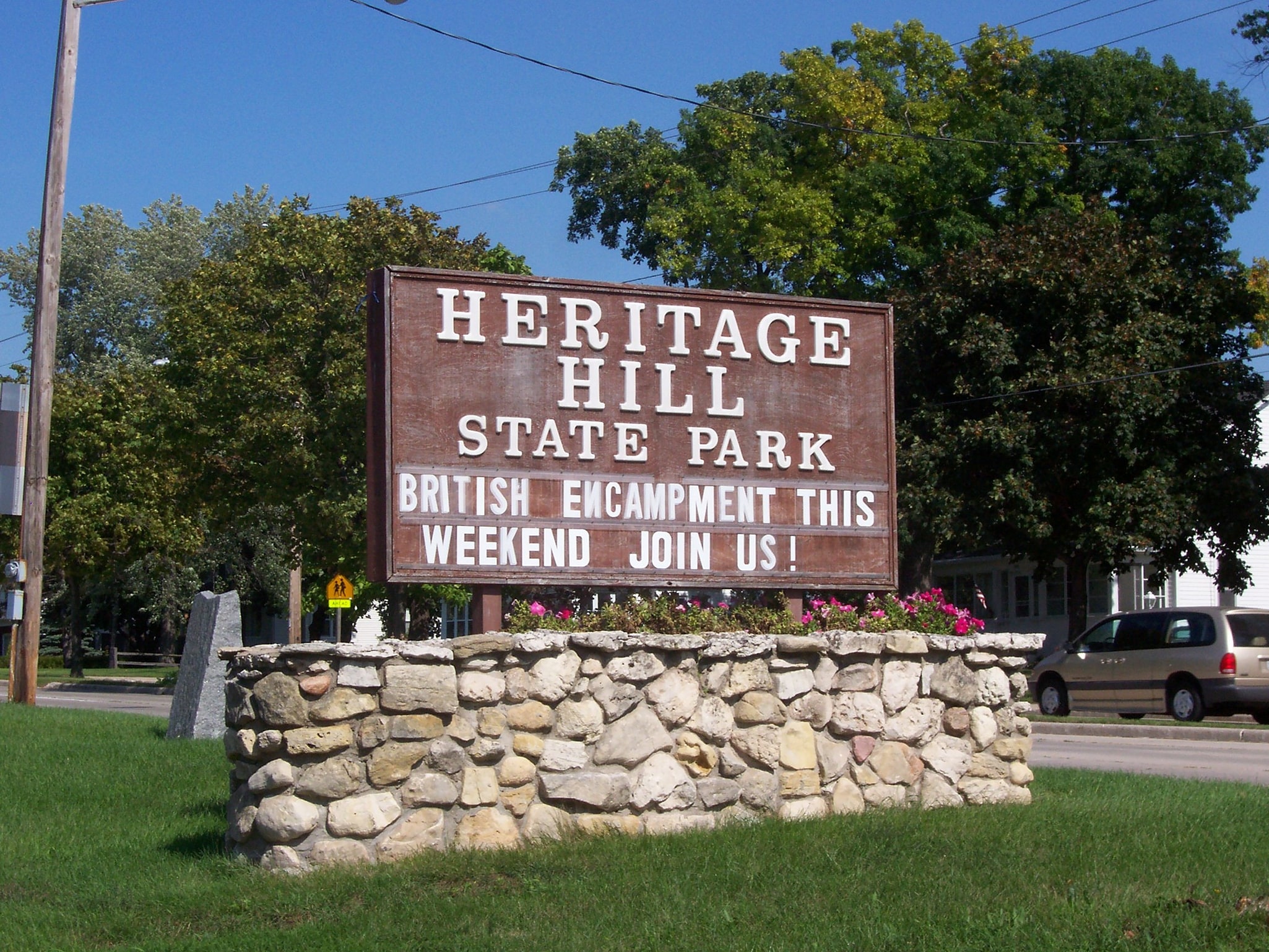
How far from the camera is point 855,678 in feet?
28.1

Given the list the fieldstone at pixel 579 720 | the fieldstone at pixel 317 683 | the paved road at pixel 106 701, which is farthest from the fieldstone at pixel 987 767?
the paved road at pixel 106 701

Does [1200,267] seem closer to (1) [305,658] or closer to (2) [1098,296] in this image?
(2) [1098,296]

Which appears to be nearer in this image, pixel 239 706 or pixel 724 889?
pixel 724 889

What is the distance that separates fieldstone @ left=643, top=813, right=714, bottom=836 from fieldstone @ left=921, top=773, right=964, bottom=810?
4.82 feet

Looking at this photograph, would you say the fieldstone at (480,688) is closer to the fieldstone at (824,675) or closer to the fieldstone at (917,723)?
the fieldstone at (824,675)

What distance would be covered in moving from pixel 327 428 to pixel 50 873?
18.9m

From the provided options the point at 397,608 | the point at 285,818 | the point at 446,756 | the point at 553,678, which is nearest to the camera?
the point at 285,818

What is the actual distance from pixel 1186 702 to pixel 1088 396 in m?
6.62

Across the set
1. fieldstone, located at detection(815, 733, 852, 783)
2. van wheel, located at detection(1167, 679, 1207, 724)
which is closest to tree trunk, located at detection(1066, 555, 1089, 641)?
van wheel, located at detection(1167, 679, 1207, 724)

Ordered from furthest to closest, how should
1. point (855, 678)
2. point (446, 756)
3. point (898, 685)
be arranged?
1. point (898, 685)
2. point (855, 678)
3. point (446, 756)

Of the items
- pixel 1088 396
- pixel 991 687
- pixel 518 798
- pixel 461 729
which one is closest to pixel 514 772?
pixel 518 798

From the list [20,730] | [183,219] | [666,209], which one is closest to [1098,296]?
[666,209]

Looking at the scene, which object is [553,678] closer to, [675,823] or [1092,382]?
[675,823]

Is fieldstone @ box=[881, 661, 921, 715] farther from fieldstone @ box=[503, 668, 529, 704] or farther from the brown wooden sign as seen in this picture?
fieldstone @ box=[503, 668, 529, 704]
